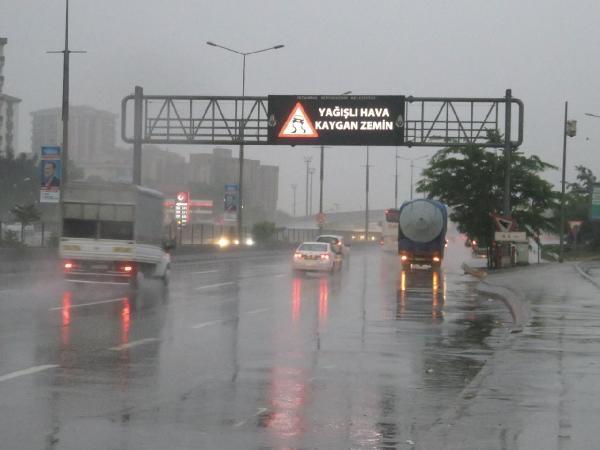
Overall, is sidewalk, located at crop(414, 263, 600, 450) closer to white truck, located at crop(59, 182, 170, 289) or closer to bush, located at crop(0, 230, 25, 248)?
white truck, located at crop(59, 182, 170, 289)

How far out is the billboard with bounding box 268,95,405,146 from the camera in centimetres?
4556

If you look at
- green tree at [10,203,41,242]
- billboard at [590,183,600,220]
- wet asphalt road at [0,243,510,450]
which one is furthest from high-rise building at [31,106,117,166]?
wet asphalt road at [0,243,510,450]

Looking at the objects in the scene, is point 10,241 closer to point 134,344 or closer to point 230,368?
point 134,344

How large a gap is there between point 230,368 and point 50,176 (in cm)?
2495

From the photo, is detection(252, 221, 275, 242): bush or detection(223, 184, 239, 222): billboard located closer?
detection(223, 184, 239, 222): billboard

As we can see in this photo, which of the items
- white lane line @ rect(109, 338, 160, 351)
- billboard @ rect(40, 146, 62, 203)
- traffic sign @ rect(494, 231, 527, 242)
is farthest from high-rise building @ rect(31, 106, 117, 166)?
white lane line @ rect(109, 338, 160, 351)

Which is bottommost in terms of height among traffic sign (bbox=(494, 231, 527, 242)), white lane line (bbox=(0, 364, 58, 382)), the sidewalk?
white lane line (bbox=(0, 364, 58, 382))

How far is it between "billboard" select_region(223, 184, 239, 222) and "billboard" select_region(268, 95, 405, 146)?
17977 mm

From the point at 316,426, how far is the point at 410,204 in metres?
43.1

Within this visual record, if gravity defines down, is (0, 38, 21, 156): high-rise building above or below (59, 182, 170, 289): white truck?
above

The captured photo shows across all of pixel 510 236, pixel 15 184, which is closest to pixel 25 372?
pixel 510 236

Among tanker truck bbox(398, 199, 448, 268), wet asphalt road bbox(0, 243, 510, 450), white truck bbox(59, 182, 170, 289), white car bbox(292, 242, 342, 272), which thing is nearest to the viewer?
wet asphalt road bbox(0, 243, 510, 450)

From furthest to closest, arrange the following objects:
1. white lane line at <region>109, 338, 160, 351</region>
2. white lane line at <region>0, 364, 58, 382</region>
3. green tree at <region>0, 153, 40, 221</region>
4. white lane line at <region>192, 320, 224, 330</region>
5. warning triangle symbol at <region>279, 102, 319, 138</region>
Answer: green tree at <region>0, 153, 40, 221</region>, warning triangle symbol at <region>279, 102, 319, 138</region>, white lane line at <region>192, 320, 224, 330</region>, white lane line at <region>109, 338, 160, 351</region>, white lane line at <region>0, 364, 58, 382</region>

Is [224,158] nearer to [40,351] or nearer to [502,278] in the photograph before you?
[502,278]
